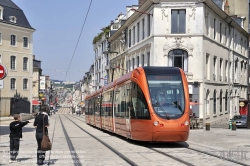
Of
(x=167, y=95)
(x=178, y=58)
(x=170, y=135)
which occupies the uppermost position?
(x=178, y=58)

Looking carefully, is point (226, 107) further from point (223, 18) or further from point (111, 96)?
point (111, 96)

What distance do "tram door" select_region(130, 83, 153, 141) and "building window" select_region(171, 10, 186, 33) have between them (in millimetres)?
21541

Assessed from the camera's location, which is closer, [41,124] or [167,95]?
[41,124]

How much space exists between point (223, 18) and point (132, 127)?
95.3 ft

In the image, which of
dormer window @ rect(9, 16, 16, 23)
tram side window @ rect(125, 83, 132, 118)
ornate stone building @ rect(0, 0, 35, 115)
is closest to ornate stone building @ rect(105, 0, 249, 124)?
tram side window @ rect(125, 83, 132, 118)

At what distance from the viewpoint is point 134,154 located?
13508mm

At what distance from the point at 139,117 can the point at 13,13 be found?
5432 centimetres

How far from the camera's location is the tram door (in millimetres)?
15602

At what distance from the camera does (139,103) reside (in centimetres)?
1616

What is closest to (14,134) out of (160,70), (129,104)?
(129,104)

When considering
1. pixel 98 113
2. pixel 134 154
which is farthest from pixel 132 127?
pixel 98 113

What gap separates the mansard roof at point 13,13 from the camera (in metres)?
64.3

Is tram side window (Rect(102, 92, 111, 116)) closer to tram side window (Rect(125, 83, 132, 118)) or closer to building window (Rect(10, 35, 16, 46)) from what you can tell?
tram side window (Rect(125, 83, 132, 118))

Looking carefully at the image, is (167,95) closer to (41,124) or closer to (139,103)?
(139,103)
